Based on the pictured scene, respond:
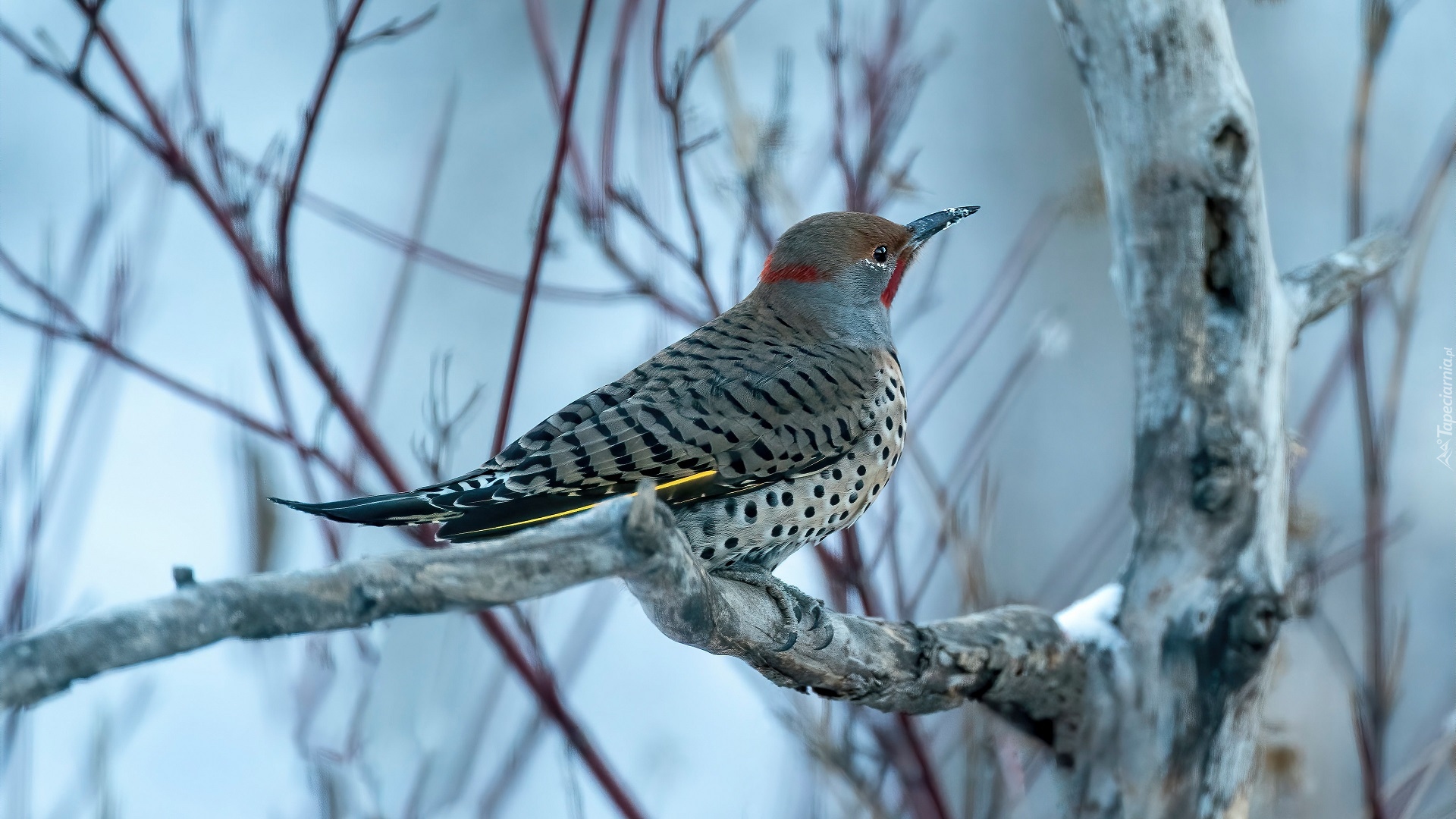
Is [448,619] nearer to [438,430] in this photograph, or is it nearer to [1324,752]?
[438,430]

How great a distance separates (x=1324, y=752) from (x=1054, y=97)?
13.2 ft

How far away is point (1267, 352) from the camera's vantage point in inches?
103

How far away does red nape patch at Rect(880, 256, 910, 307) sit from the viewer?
3.19m

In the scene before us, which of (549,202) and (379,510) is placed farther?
(549,202)

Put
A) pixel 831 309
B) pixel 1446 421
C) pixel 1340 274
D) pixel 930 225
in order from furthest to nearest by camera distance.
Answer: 1. pixel 1446 421
2. pixel 930 225
3. pixel 831 309
4. pixel 1340 274

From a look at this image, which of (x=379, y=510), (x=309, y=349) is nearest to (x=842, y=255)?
(x=309, y=349)

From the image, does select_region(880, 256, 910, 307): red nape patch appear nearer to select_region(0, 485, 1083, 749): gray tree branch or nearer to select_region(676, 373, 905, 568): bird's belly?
select_region(676, 373, 905, 568): bird's belly

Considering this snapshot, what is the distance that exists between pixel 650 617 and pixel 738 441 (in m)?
0.57

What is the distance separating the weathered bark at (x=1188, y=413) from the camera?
100 inches

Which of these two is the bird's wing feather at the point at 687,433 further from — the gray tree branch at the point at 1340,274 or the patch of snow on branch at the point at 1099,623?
the gray tree branch at the point at 1340,274

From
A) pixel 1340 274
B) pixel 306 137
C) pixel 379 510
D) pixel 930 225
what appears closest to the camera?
pixel 379 510

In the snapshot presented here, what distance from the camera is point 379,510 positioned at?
6.44 feet

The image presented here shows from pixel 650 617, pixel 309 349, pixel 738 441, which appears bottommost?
pixel 650 617

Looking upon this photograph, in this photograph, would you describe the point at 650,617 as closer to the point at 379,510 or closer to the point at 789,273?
the point at 379,510
